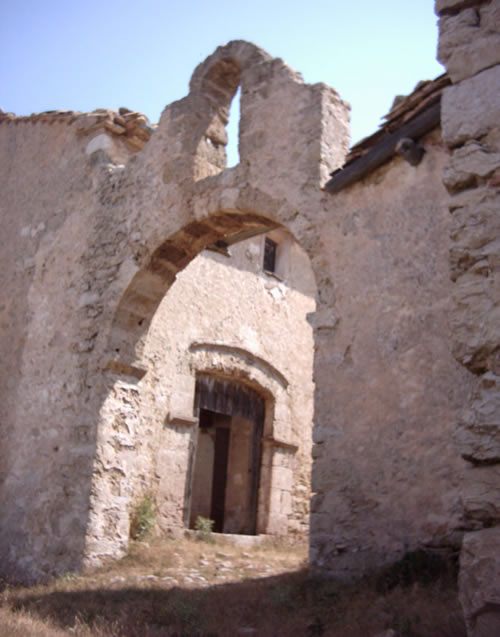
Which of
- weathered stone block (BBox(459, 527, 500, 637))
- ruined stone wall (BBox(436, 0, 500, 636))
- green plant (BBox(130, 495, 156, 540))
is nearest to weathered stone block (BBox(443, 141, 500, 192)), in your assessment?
ruined stone wall (BBox(436, 0, 500, 636))

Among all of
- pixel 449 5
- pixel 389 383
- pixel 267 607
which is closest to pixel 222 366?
pixel 389 383

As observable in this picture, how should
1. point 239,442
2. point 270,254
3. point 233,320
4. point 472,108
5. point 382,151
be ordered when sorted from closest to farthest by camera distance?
point 472,108, point 382,151, point 233,320, point 239,442, point 270,254

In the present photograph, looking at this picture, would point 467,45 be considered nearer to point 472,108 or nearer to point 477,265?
point 472,108

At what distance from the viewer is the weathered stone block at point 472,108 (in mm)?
2420

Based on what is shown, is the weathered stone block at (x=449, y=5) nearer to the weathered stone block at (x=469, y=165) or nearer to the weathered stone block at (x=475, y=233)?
the weathered stone block at (x=469, y=165)

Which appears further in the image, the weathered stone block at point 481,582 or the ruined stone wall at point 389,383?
the ruined stone wall at point 389,383

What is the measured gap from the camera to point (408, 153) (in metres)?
4.91

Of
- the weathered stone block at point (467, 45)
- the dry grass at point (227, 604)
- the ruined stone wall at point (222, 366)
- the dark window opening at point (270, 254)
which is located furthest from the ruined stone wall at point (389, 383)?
the dark window opening at point (270, 254)

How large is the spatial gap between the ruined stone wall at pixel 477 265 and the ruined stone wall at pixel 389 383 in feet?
7.00

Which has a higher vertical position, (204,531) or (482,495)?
(482,495)

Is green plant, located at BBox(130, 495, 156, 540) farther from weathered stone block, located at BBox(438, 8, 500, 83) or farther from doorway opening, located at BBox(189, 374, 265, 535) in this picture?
weathered stone block, located at BBox(438, 8, 500, 83)

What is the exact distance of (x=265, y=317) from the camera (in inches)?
390

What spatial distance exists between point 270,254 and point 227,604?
6779mm

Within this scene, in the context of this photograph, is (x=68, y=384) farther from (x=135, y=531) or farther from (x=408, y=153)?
(x=408, y=153)
